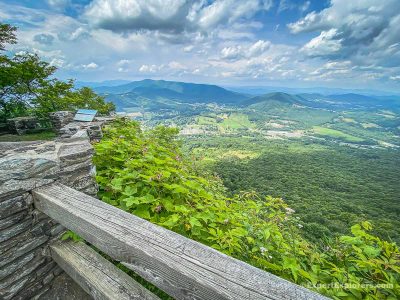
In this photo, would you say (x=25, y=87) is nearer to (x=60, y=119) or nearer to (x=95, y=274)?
(x=60, y=119)

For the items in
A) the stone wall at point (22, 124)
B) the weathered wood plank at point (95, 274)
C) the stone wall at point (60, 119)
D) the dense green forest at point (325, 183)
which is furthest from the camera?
the dense green forest at point (325, 183)

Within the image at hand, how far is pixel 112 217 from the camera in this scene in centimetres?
141

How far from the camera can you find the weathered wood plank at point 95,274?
1397 millimetres

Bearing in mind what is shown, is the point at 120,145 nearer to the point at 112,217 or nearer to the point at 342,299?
the point at 112,217

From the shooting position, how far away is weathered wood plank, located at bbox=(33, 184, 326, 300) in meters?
0.90

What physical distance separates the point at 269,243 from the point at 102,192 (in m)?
2.43

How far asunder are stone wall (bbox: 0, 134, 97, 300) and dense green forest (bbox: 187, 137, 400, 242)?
3638 millimetres

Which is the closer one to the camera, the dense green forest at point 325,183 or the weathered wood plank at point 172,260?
the weathered wood plank at point 172,260

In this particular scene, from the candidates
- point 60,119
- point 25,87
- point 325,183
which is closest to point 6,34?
point 25,87

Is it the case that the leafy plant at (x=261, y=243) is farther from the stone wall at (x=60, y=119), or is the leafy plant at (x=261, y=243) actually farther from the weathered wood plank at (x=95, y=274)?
the stone wall at (x=60, y=119)

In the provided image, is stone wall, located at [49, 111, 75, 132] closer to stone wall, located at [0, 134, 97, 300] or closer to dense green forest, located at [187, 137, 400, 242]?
dense green forest, located at [187, 137, 400, 242]

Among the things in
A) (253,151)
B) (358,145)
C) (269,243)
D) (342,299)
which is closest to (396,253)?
(342,299)

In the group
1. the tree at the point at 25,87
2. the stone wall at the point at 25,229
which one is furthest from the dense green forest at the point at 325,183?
the tree at the point at 25,87

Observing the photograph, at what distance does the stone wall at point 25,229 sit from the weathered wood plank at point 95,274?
135mm
